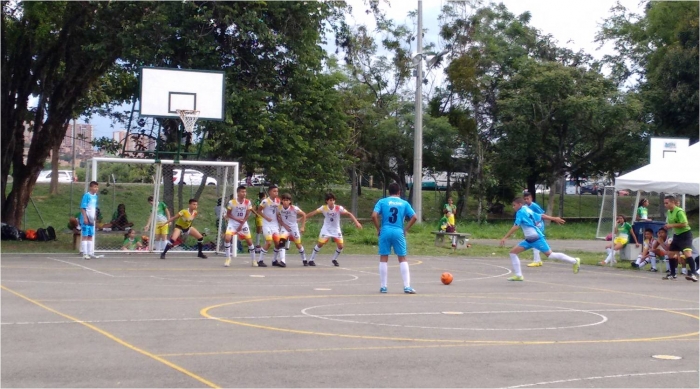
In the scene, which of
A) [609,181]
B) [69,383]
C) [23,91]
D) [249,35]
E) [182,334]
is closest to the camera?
[69,383]

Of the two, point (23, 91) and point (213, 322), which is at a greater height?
point (23, 91)

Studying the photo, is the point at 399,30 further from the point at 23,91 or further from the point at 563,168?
the point at 23,91

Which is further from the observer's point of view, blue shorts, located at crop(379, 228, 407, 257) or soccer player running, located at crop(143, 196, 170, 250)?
soccer player running, located at crop(143, 196, 170, 250)

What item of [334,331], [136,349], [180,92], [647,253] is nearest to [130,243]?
[180,92]

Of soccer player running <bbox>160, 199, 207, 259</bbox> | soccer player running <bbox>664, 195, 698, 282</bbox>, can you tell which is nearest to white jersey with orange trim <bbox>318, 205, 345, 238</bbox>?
soccer player running <bbox>160, 199, 207, 259</bbox>

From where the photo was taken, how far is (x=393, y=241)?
632 inches

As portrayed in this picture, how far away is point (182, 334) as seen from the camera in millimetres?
10695

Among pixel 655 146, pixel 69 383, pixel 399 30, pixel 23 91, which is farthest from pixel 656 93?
pixel 69 383

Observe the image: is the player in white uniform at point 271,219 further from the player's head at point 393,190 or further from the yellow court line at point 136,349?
the yellow court line at point 136,349

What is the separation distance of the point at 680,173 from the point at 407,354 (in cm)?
1548

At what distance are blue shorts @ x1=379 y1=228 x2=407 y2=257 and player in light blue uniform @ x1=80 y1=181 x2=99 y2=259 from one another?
988 cm

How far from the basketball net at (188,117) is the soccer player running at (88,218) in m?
3.56

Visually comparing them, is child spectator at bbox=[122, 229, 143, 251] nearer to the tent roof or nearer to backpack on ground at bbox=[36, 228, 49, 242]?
backpack on ground at bbox=[36, 228, 49, 242]

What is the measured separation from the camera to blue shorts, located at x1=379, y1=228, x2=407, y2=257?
16.0 metres
